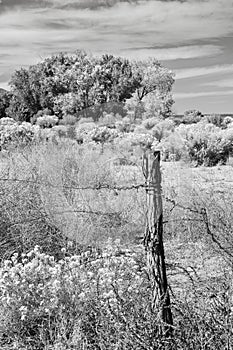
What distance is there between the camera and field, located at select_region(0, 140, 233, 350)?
166 inches

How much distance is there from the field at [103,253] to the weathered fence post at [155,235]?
0.10 meters

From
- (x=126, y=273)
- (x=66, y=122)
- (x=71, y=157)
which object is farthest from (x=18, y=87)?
(x=126, y=273)

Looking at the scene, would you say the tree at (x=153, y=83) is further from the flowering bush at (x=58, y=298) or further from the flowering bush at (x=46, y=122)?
the flowering bush at (x=58, y=298)

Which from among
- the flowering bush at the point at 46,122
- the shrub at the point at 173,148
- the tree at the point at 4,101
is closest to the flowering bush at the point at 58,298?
the shrub at the point at 173,148

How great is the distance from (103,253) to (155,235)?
6.21 feet

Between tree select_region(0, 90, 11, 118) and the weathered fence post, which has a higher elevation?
tree select_region(0, 90, 11, 118)

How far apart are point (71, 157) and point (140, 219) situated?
2115 mm

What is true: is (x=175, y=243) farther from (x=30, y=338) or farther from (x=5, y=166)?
(x=30, y=338)

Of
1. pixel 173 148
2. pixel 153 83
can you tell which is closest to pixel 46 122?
pixel 173 148

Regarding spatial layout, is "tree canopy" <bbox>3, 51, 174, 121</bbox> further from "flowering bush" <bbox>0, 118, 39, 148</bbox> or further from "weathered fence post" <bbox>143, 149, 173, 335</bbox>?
"weathered fence post" <bbox>143, 149, 173, 335</bbox>

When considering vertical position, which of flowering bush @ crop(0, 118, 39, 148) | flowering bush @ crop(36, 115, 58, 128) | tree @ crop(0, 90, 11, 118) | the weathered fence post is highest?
tree @ crop(0, 90, 11, 118)

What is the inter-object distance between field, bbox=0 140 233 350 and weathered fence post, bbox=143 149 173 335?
0.10m

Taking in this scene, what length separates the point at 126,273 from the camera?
559 cm

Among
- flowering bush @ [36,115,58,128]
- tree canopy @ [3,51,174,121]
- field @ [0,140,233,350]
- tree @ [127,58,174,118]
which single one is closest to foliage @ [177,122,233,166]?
field @ [0,140,233,350]
